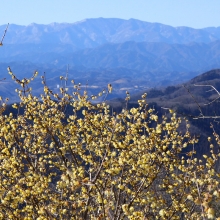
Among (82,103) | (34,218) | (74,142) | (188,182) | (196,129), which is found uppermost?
(82,103)

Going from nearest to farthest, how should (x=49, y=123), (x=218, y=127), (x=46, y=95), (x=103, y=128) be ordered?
(x=49, y=123) < (x=103, y=128) < (x=46, y=95) < (x=218, y=127)

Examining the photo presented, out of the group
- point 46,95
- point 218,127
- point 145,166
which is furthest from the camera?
point 218,127

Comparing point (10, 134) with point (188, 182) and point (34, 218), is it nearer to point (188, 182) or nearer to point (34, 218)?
point (34, 218)

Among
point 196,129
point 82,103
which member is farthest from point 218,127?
point 82,103

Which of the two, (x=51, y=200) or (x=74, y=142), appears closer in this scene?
(x=51, y=200)

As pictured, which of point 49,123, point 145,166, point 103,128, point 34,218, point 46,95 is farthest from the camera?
point 46,95

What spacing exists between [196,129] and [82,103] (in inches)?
5725

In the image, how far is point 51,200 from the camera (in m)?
6.86

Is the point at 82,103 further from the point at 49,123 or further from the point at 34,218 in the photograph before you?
the point at 34,218

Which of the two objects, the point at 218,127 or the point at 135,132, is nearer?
the point at 135,132

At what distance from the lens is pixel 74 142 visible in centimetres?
759

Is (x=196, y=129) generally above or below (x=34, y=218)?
below

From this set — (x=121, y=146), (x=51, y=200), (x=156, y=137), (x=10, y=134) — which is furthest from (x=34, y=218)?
(x=156, y=137)

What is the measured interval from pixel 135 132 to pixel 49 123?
1712 millimetres
